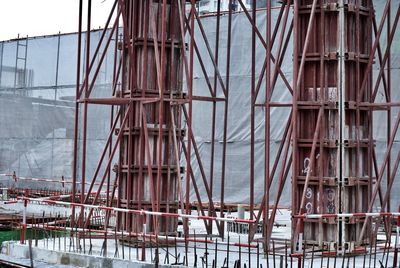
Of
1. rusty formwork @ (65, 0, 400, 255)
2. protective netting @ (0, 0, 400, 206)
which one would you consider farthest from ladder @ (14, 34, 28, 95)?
rusty formwork @ (65, 0, 400, 255)

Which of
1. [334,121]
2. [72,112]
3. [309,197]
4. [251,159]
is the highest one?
[72,112]

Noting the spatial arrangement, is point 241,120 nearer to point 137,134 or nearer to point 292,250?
point 137,134

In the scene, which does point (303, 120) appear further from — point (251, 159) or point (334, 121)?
point (251, 159)

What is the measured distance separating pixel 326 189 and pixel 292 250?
2087 millimetres

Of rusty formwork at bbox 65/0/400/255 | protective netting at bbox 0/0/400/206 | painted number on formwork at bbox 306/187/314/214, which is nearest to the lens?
rusty formwork at bbox 65/0/400/255

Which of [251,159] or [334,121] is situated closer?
[334,121]

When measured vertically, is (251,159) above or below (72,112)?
below

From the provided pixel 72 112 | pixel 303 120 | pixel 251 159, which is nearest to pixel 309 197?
pixel 303 120

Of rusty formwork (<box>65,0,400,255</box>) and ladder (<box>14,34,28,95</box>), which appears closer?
rusty formwork (<box>65,0,400,255</box>)

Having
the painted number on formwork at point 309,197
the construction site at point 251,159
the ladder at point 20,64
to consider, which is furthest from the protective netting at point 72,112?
the painted number on formwork at point 309,197

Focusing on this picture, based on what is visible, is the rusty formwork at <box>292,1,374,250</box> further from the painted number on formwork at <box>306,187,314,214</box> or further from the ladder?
the ladder

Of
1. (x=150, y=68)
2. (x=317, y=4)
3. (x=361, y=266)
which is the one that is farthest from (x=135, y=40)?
(x=361, y=266)

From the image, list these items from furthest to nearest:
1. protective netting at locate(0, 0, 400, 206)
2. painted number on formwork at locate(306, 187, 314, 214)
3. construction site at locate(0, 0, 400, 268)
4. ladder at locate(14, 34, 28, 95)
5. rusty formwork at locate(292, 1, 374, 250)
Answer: ladder at locate(14, 34, 28, 95), protective netting at locate(0, 0, 400, 206), painted number on formwork at locate(306, 187, 314, 214), rusty formwork at locate(292, 1, 374, 250), construction site at locate(0, 0, 400, 268)

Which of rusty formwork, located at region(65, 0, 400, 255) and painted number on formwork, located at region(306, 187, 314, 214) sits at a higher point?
rusty formwork, located at region(65, 0, 400, 255)
